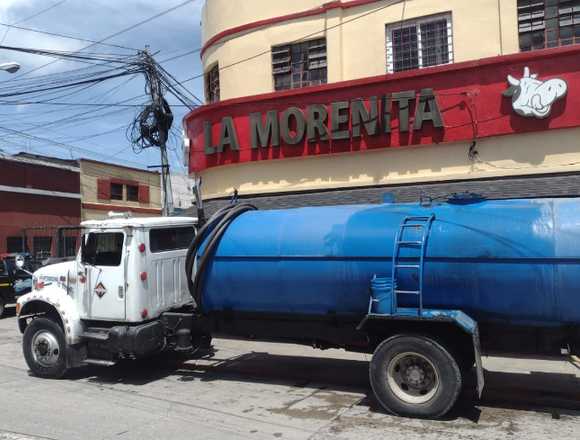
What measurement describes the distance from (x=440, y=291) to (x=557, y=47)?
6712 mm

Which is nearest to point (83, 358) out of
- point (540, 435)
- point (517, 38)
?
point (540, 435)

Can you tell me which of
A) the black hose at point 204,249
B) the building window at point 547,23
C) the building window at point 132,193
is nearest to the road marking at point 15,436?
the black hose at point 204,249

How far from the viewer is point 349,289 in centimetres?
705

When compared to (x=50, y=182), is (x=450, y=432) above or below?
below

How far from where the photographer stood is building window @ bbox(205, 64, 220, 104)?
→ 49.7 ft

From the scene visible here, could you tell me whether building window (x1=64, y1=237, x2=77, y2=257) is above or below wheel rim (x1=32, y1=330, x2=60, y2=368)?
above

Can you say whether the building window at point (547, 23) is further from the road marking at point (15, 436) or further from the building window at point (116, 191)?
the building window at point (116, 191)

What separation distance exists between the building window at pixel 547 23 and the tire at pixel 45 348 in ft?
32.7

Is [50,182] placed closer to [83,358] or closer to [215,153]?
[215,153]

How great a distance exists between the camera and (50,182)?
95.8 ft

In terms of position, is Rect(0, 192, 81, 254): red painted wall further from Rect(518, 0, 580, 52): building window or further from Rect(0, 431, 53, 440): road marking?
Rect(518, 0, 580, 52): building window

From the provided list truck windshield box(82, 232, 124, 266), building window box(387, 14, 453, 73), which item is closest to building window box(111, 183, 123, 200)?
building window box(387, 14, 453, 73)

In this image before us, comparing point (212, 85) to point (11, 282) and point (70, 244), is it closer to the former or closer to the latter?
point (11, 282)

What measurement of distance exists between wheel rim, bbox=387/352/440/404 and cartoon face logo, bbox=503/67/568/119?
6.29m
